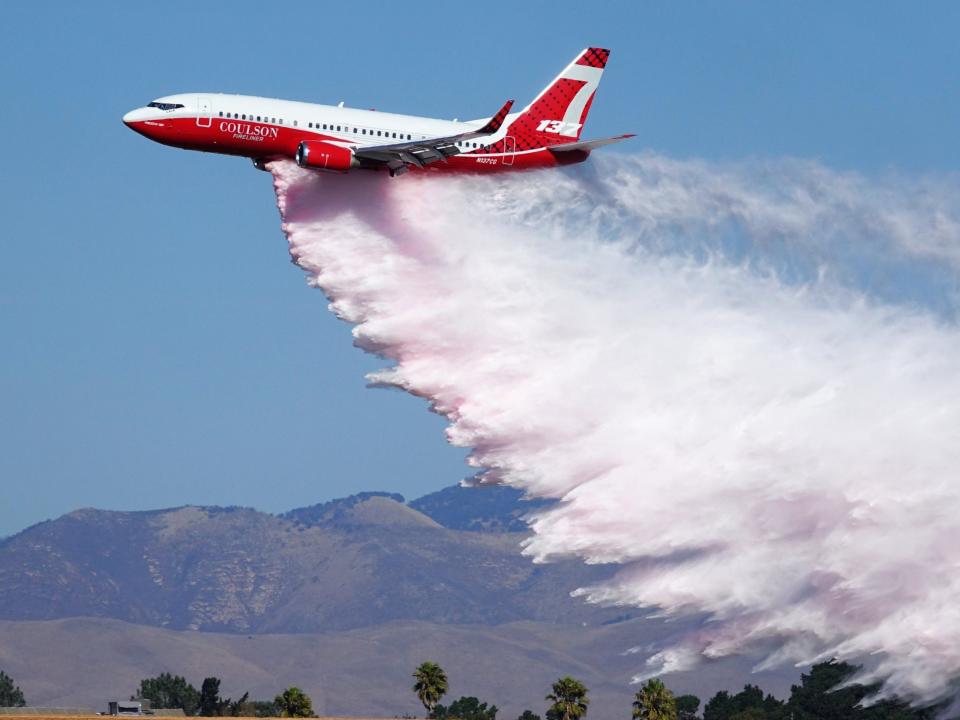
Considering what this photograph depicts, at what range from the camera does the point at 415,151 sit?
5453cm

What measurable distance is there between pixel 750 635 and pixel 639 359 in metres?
10.6

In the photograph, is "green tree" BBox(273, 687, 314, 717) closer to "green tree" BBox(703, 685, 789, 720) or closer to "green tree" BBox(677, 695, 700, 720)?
"green tree" BBox(703, 685, 789, 720)

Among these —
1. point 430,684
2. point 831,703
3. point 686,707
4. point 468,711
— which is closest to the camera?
point 430,684

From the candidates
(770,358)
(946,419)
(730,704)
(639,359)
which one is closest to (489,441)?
(639,359)

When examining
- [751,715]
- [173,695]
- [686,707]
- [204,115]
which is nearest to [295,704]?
[751,715]

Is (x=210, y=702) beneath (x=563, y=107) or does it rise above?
beneath

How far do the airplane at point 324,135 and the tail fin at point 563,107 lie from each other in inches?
25.1

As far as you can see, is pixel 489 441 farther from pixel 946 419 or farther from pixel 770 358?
pixel 946 419

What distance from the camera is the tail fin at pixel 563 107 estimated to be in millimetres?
58406

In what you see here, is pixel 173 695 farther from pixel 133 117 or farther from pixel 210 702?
pixel 133 117

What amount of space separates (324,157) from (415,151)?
2779 mm

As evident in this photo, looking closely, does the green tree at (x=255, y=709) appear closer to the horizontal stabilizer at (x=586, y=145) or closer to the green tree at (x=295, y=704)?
the green tree at (x=295, y=704)

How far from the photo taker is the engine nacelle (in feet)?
178

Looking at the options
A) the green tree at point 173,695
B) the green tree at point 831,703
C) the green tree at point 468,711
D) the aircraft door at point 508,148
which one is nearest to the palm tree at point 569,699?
the green tree at point 831,703
